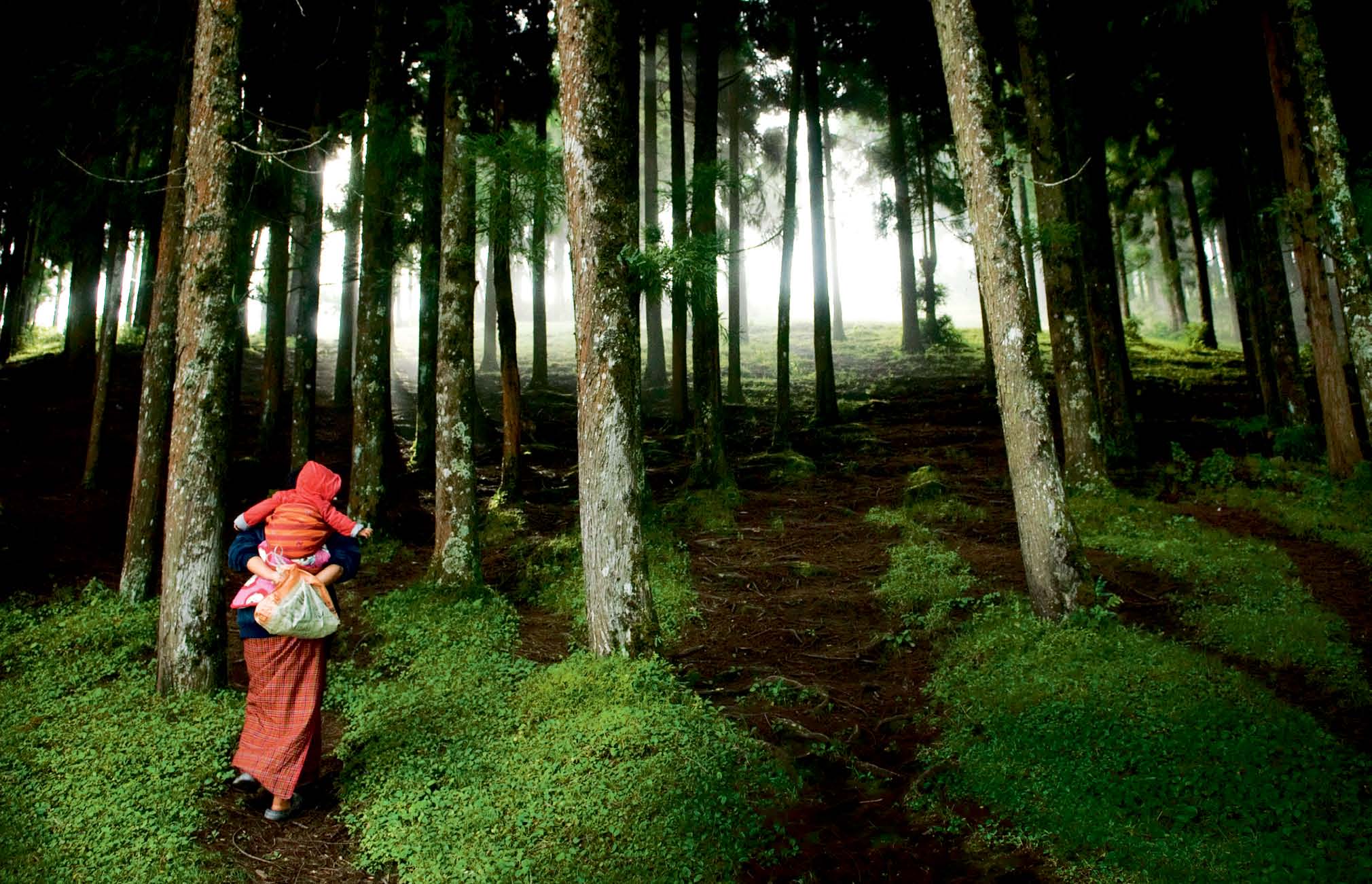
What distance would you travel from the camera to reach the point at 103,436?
11.9m

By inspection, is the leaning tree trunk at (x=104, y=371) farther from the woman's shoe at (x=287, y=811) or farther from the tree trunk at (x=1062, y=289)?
the tree trunk at (x=1062, y=289)

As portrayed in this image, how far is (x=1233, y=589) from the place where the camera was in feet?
25.0

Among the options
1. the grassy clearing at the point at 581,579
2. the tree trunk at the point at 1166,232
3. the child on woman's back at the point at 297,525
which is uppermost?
the tree trunk at the point at 1166,232

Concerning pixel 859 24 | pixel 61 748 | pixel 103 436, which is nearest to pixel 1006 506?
pixel 61 748

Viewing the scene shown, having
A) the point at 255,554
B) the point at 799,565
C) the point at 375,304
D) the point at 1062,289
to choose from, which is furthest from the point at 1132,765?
the point at 375,304

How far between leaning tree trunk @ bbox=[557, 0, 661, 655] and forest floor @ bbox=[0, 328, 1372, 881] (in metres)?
1.09

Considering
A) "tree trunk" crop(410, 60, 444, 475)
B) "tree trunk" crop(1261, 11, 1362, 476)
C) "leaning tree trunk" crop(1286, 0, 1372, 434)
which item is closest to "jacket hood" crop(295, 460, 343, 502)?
"tree trunk" crop(410, 60, 444, 475)

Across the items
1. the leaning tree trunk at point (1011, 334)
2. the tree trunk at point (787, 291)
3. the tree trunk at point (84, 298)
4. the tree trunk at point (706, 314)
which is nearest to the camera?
the leaning tree trunk at point (1011, 334)

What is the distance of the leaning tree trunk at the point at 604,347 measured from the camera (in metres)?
6.46

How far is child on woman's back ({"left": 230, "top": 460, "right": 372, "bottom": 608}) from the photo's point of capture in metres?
5.04

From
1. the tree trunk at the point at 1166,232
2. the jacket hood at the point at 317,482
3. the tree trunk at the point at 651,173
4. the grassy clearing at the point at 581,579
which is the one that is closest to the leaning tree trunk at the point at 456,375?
the grassy clearing at the point at 581,579

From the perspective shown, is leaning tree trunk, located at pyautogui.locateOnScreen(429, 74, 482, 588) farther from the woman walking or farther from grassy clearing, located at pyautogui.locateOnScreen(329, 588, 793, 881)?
the woman walking

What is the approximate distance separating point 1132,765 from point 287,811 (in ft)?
17.9

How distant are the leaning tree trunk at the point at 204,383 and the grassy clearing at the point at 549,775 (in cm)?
124
